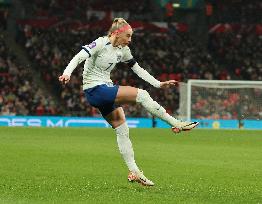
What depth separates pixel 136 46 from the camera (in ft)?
146

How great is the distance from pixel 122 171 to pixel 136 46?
31.3m

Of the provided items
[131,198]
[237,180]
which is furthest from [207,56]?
[131,198]

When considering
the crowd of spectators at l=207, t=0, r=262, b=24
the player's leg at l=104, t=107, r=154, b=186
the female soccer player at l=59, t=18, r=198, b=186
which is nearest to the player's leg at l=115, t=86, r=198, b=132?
the female soccer player at l=59, t=18, r=198, b=186

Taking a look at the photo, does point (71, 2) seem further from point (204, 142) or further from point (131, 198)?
point (131, 198)

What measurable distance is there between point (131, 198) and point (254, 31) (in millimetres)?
38793

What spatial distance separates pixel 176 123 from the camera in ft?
33.4

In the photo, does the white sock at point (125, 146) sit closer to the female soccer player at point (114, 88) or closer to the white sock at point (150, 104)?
the female soccer player at point (114, 88)

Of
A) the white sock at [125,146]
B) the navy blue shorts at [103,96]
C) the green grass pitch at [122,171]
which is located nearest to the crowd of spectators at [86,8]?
the green grass pitch at [122,171]

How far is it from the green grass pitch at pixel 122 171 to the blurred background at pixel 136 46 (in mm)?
14351

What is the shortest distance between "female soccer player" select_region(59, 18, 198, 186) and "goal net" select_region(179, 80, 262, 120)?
24.6 metres

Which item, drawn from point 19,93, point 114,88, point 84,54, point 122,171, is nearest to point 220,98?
point 19,93

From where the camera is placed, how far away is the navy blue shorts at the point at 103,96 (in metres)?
10.4

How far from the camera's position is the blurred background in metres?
38.5

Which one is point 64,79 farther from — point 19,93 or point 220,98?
point 19,93
